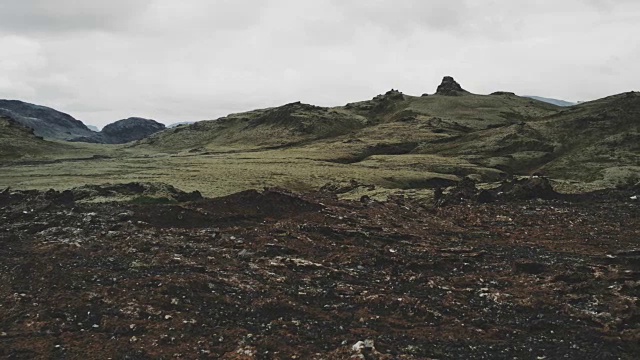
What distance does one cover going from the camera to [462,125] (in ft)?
535

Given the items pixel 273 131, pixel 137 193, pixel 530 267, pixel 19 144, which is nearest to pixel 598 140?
pixel 530 267

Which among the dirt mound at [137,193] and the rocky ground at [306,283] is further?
the dirt mound at [137,193]

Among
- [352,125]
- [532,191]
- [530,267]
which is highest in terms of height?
[352,125]

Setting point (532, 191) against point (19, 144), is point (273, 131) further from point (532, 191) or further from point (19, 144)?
point (532, 191)

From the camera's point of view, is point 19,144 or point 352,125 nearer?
point 19,144

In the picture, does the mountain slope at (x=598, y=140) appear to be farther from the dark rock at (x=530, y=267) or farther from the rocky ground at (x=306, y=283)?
the dark rock at (x=530, y=267)

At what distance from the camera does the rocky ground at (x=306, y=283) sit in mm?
20031

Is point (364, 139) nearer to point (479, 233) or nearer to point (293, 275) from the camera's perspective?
point (479, 233)

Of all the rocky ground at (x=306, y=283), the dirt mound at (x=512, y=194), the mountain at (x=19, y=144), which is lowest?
the rocky ground at (x=306, y=283)

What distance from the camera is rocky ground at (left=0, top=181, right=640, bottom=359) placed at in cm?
2003

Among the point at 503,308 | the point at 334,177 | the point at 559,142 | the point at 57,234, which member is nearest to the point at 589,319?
the point at 503,308

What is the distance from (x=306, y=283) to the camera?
89.5 feet

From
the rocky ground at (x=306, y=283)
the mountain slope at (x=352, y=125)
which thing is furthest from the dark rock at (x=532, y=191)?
the mountain slope at (x=352, y=125)

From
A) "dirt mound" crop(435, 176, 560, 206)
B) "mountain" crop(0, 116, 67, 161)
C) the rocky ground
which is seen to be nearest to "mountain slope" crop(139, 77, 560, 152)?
"mountain" crop(0, 116, 67, 161)
